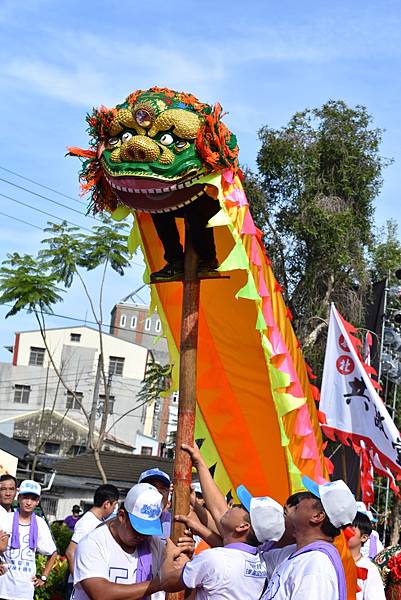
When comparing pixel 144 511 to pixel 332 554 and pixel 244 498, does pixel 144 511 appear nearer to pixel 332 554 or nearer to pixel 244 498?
pixel 244 498

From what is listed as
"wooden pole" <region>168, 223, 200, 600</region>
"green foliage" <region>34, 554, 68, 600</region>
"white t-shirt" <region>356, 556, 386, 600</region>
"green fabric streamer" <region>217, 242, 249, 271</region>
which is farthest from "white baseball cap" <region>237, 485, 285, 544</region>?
"green foliage" <region>34, 554, 68, 600</region>

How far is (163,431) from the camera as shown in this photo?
4966cm

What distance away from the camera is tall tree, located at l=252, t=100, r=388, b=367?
19.8 meters

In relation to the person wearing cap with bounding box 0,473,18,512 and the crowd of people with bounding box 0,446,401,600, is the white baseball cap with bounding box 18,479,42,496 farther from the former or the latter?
the crowd of people with bounding box 0,446,401,600

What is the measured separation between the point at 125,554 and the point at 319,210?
1574cm

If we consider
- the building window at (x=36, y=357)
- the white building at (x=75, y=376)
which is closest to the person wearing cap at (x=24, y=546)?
the white building at (x=75, y=376)

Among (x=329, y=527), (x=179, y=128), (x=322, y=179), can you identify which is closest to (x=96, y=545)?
(x=329, y=527)

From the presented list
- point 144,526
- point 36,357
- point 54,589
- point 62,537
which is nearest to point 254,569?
point 144,526

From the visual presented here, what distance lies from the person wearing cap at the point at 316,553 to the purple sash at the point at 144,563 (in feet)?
2.59

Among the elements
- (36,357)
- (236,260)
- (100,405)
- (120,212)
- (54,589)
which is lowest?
(54,589)

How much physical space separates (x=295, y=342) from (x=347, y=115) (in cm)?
1580

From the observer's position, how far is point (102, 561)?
14.3ft

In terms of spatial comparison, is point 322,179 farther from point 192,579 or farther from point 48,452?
point 48,452

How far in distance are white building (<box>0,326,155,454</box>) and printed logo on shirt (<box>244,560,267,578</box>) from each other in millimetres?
41949
